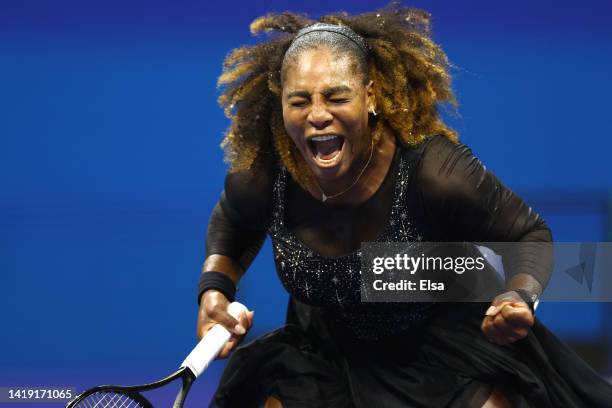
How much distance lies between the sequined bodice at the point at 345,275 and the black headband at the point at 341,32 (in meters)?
0.18

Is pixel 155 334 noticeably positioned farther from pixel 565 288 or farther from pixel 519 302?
pixel 519 302

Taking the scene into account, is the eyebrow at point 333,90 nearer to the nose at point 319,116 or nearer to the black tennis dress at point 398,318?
the nose at point 319,116

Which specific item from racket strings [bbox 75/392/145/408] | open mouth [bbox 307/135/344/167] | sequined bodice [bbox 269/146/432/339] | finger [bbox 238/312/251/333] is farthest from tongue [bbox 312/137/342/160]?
racket strings [bbox 75/392/145/408]

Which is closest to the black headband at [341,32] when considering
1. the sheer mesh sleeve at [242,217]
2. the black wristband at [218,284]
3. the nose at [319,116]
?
the nose at [319,116]

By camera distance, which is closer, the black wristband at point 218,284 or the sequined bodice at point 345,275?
the sequined bodice at point 345,275

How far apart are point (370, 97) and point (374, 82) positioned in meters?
0.03

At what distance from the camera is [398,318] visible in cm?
168

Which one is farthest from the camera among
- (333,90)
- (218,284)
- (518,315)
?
(218,284)

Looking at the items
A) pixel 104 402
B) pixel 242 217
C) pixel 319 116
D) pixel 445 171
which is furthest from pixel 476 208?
pixel 104 402

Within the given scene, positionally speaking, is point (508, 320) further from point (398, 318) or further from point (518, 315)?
point (398, 318)

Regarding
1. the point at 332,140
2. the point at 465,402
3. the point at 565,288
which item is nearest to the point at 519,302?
the point at 465,402

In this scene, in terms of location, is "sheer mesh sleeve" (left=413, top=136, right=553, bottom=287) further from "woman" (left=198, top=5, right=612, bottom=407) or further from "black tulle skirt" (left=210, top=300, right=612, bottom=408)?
"black tulle skirt" (left=210, top=300, right=612, bottom=408)

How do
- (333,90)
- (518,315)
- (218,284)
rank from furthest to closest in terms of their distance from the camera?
1. (218,284)
2. (333,90)
3. (518,315)

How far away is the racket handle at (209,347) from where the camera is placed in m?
1.58
